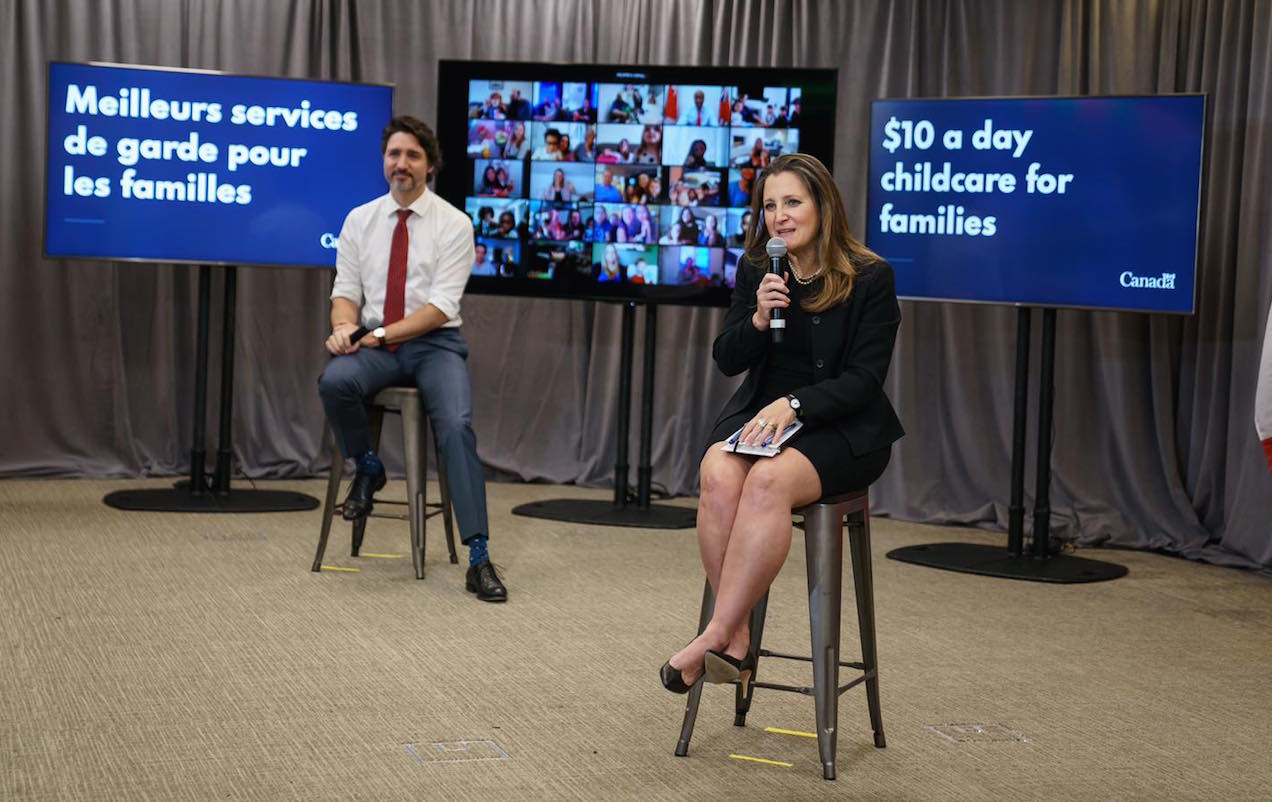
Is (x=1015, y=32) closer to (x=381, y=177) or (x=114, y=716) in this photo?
(x=381, y=177)

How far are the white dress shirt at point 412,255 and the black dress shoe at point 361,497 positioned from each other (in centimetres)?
51

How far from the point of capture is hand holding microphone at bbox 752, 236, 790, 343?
2.87 m

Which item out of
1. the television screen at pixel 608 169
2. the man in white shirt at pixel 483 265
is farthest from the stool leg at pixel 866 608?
the man in white shirt at pixel 483 265

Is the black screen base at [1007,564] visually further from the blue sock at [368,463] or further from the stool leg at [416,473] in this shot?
the blue sock at [368,463]

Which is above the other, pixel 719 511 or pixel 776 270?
pixel 776 270

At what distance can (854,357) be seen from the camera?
296 cm

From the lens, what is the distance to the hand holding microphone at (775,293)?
2.87 metres

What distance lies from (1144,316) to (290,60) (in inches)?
144

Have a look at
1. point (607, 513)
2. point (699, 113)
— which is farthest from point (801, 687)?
point (699, 113)

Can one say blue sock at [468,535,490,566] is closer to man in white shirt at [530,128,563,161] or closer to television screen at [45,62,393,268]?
television screen at [45,62,393,268]

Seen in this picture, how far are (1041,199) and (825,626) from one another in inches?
103

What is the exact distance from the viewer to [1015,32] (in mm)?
5961

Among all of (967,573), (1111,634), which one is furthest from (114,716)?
(967,573)

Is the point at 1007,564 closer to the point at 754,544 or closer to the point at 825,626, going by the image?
the point at 825,626
